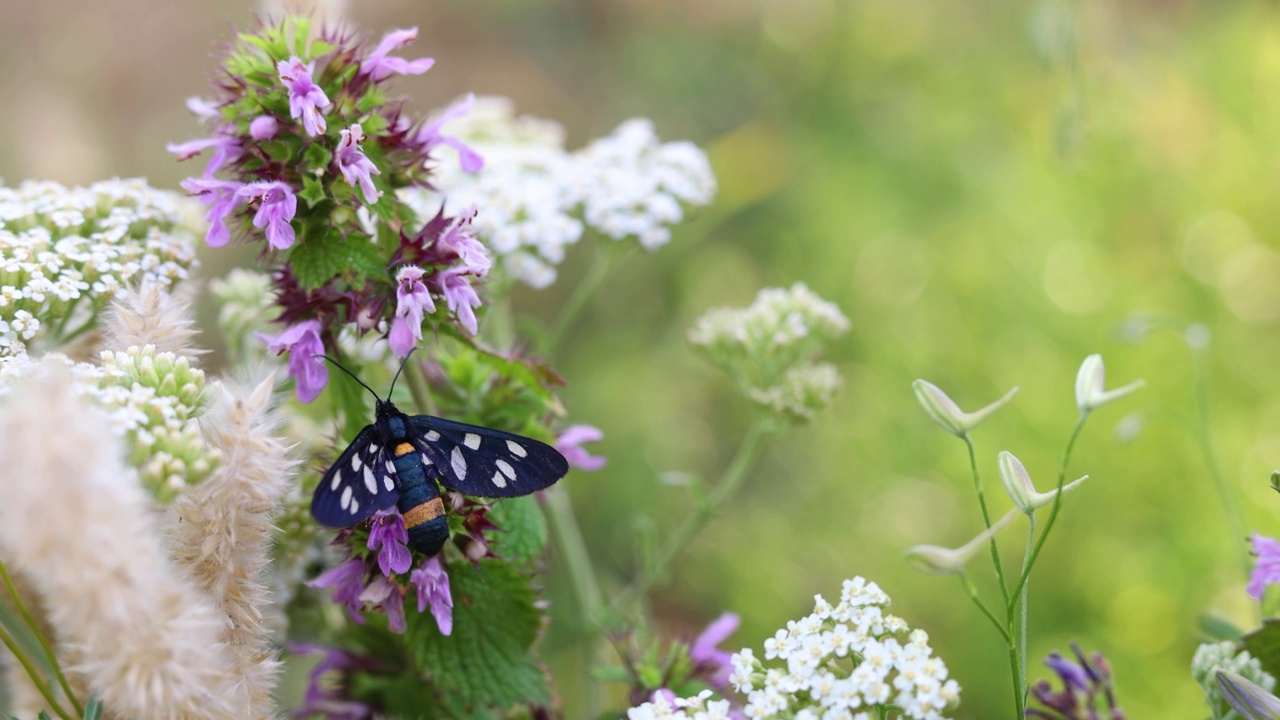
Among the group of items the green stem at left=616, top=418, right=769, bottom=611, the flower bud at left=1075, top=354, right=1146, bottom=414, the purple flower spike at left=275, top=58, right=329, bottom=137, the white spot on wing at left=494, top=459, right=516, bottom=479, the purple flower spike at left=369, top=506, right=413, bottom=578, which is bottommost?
the flower bud at left=1075, top=354, right=1146, bottom=414

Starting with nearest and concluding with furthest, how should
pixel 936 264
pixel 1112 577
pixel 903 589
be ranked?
pixel 1112 577 < pixel 903 589 < pixel 936 264

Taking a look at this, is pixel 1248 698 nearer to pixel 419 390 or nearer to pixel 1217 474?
pixel 1217 474

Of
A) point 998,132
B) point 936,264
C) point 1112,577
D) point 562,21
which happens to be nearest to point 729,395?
point 936,264

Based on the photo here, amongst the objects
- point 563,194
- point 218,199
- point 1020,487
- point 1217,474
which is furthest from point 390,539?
point 1217,474

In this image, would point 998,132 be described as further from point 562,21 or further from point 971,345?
point 562,21

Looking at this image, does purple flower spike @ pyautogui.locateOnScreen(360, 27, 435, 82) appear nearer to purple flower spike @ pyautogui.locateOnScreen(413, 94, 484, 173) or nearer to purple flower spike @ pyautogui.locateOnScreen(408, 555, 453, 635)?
purple flower spike @ pyautogui.locateOnScreen(413, 94, 484, 173)

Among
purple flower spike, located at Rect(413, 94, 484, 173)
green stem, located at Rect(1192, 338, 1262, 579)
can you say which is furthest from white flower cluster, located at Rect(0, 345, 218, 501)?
green stem, located at Rect(1192, 338, 1262, 579)

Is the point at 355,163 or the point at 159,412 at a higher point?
the point at 355,163
